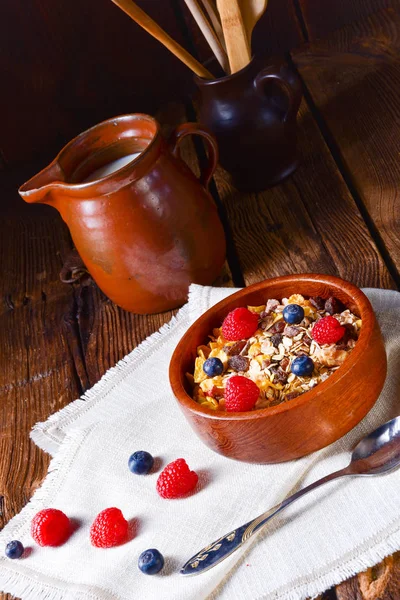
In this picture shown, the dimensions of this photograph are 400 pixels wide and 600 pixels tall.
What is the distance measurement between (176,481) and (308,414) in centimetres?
17

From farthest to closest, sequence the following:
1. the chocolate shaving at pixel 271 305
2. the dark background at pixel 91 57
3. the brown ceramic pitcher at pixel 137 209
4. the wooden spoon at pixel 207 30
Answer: the dark background at pixel 91 57 < the wooden spoon at pixel 207 30 < the brown ceramic pitcher at pixel 137 209 < the chocolate shaving at pixel 271 305

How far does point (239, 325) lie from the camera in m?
0.88

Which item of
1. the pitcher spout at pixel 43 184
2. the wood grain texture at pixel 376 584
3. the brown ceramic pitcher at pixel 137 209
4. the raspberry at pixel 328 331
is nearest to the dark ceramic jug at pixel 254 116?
the brown ceramic pitcher at pixel 137 209

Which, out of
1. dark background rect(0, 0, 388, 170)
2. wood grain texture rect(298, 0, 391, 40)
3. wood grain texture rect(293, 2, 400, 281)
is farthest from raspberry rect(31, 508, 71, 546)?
wood grain texture rect(298, 0, 391, 40)

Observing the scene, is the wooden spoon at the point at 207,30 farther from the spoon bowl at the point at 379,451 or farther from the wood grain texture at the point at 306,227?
the spoon bowl at the point at 379,451

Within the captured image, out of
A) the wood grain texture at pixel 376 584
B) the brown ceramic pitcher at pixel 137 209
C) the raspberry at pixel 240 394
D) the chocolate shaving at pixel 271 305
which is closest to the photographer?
the wood grain texture at pixel 376 584

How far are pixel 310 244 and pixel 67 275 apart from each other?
420 mm

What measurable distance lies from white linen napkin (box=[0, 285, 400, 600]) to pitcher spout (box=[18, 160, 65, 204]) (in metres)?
0.28

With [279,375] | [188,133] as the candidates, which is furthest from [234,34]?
[279,375]

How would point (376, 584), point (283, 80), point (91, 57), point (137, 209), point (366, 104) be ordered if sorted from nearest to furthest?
point (376, 584)
point (137, 209)
point (283, 80)
point (366, 104)
point (91, 57)

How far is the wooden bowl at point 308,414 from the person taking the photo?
0.76 metres

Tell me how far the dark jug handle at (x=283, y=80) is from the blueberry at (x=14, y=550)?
2.45 feet

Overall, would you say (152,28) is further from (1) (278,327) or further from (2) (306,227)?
(1) (278,327)

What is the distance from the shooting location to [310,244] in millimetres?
1174
